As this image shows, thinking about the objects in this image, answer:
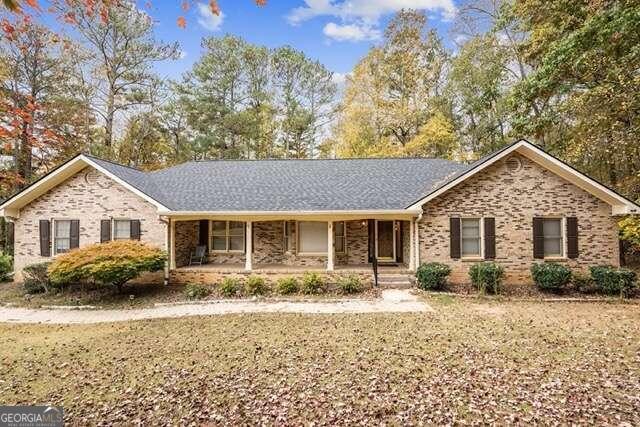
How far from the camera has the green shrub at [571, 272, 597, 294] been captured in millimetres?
11000

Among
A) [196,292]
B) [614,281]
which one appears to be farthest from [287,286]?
[614,281]

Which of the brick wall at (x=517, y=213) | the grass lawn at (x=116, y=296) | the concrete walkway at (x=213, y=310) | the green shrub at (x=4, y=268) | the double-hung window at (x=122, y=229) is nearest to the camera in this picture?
the concrete walkway at (x=213, y=310)

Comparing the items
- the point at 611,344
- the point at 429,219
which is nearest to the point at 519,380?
the point at 611,344

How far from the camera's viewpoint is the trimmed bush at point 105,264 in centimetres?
1052

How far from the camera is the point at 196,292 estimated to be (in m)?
11.4

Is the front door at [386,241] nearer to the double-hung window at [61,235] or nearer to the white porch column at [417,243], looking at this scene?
the white porch column at [417,243]

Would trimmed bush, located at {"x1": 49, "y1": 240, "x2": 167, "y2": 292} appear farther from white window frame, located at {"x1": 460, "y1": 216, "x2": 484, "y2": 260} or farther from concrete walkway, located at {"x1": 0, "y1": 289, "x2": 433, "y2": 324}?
white window frame, located at {"x1": 460, "y1": 216, "x2": 484, "y2": 260}

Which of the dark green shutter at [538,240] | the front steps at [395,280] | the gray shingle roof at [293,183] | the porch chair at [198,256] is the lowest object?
the front steps at [395,280]

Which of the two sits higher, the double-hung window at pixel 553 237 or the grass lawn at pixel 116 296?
the double-hung window at pixel 553 237

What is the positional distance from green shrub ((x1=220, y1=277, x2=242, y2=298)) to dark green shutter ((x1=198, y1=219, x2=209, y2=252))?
348 cm

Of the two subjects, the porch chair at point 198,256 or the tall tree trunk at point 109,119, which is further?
Answer: the tall tree trunk at point 109,119

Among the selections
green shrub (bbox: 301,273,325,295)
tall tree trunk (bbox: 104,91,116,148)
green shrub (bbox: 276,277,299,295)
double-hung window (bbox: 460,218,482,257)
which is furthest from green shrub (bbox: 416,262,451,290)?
tall tree trunk (bbox: 104,91,116,148)

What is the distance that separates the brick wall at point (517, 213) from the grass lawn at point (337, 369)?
132 inches

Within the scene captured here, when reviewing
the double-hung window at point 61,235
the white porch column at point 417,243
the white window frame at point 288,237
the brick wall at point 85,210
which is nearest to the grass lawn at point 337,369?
the white porch column at point 417,243
